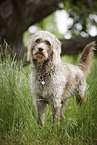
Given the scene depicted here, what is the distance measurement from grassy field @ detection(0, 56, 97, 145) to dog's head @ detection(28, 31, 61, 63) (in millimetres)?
594

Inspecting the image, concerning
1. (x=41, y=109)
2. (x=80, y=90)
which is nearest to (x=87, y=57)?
(x=80, y=90)

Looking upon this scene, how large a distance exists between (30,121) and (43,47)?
4.47 feet

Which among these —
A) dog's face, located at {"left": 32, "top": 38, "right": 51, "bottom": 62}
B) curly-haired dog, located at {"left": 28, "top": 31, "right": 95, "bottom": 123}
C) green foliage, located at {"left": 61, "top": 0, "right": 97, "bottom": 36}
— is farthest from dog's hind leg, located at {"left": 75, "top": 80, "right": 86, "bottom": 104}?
green foliage, located at {"left": 61, "top": 0, "right": 97, "bottom": 36}

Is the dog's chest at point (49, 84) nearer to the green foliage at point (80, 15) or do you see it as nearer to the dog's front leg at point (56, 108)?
the dog's front leg at point (56, 108)

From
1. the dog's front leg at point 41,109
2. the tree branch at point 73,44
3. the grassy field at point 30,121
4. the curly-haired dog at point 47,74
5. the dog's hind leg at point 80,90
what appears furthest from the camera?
the tree branch at point 73,44

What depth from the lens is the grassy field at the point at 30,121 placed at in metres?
3.36

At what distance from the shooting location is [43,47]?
3750 mm

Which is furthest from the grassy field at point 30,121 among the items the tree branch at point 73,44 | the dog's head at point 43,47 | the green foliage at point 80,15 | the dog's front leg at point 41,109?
the green foliage at point 80,15

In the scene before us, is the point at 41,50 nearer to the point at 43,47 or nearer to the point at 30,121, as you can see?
the point at 43,47

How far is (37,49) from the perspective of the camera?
379 cm

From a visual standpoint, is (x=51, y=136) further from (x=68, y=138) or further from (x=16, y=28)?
(x=16, y=28)

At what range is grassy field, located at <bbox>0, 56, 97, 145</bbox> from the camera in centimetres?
336

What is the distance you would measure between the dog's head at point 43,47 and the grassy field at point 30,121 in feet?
1.95

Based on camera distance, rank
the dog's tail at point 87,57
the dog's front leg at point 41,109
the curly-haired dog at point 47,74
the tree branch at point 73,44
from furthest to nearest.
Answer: the tree branch at point 73,44 < the dog's tail at point 87,57 < the dog's front leg at point 41,109 < the curly-haired dog at point 47,74
